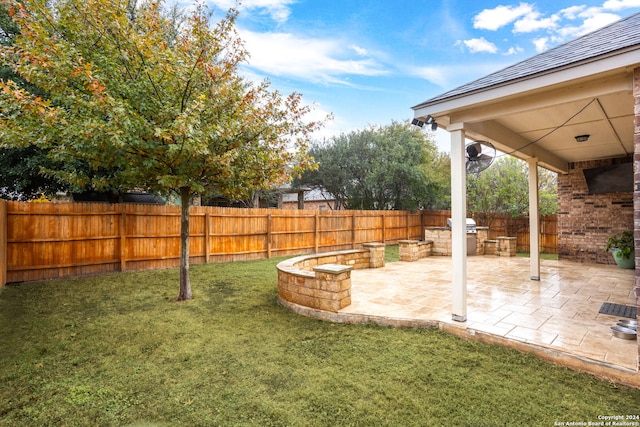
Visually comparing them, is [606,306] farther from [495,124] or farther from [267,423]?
[267,423]

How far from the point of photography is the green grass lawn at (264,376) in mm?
2264

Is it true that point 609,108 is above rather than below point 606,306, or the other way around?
above

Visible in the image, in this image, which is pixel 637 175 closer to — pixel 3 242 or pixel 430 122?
pixel 430 122

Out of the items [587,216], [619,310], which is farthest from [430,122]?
[587,216]

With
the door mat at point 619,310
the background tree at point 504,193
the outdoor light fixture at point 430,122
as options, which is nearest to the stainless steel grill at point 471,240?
the background tree at point 504,193

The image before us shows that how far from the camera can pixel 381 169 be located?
49.9 feet

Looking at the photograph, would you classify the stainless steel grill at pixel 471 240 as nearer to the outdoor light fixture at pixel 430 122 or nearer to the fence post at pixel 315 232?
the fence post at pixel 315 232

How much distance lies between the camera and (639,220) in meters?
2.55

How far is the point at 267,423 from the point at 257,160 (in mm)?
4196

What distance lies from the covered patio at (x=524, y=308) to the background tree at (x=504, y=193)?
5.10 m

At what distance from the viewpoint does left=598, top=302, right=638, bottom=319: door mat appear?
13.3ft

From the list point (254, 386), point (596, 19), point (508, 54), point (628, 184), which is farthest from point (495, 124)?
point (508, 54)

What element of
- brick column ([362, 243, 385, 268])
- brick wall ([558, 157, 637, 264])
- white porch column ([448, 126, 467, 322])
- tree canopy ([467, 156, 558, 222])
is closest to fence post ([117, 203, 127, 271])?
brick column ([362, 243, 385, 268])

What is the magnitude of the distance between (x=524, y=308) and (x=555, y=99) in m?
2.71
